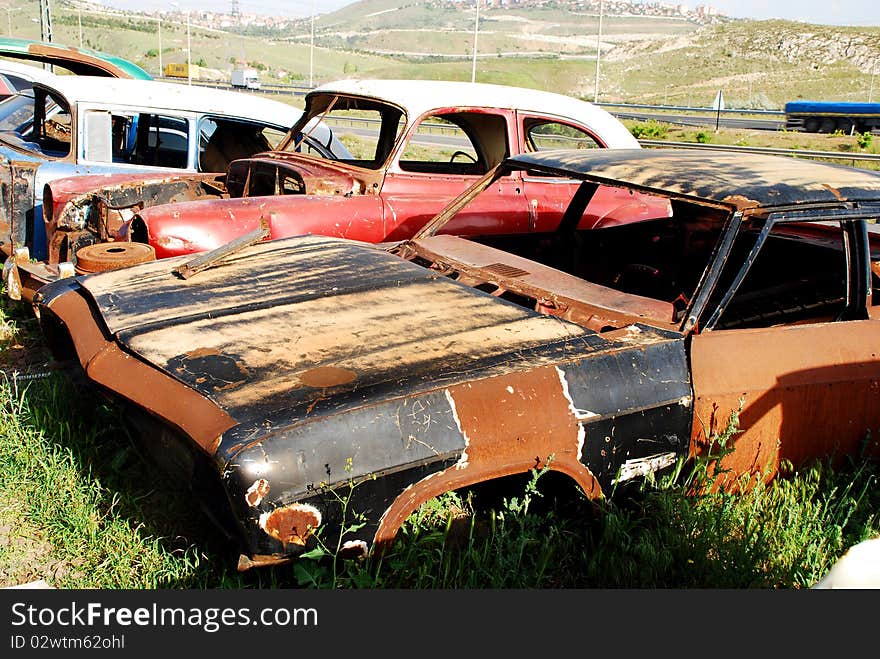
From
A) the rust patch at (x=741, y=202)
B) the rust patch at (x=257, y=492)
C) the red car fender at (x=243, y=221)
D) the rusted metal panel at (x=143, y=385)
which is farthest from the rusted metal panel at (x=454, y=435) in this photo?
the red car fender at (x=243, y=221)

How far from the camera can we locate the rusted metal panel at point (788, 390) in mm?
3062

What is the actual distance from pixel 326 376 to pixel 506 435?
0.57 m

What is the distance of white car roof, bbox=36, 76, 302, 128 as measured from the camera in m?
7.57

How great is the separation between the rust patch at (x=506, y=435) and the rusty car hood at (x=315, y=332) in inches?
2.8

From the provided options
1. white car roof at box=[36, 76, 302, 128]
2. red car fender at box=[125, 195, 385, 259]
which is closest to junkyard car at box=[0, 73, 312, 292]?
white car roof at box=[36, 76, 302, 128]

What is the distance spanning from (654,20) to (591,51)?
5265cm

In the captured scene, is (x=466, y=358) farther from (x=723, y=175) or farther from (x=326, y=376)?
(x=723, y=175)

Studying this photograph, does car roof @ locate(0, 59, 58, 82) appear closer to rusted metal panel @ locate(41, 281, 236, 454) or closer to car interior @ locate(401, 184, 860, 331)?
car interior @ locate(401, 184, 860, 331)

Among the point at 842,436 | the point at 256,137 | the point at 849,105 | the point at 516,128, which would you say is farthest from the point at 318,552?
the point at 849,105

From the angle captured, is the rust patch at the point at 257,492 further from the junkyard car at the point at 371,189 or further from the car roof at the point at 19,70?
the car roof at the point at 19,70

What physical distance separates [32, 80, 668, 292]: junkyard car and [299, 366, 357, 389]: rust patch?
2.34 meters

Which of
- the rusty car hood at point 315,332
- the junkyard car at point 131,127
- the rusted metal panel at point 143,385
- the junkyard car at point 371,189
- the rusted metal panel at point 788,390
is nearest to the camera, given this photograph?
the rusted metal panel at point 143,385

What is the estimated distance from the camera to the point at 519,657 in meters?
2.24

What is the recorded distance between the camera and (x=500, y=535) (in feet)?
9.54
